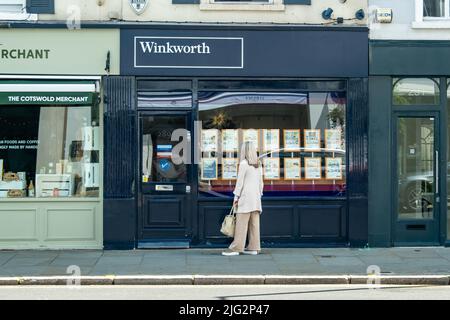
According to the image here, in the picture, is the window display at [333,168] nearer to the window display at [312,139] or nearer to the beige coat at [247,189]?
the window display at [312,139]

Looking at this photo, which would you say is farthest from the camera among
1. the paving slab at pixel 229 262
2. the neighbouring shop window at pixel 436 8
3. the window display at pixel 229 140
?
the neighbouring shop window at pixel 436 8

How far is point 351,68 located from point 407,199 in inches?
102

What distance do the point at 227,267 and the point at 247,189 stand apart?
153cm

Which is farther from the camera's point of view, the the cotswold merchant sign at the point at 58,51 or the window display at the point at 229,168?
the window display at the point at 229,168

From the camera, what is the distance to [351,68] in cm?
1302

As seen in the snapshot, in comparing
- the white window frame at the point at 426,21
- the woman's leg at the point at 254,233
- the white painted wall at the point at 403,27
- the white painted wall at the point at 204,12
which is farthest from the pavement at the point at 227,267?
the white painted wall at the point at 204,12

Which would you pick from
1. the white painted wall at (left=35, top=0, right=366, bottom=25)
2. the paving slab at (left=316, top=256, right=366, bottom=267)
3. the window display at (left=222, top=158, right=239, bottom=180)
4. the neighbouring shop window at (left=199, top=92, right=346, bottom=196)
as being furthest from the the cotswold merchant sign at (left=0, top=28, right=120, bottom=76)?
the paving slab at (left=316, top=256, right=366, bottom=267)

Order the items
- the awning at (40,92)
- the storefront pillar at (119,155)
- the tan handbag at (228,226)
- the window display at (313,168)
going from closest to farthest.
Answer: the tan handbag at (228,226), the awning at (40,92), the storefront pillar at (119,155), the window display at (313,168)

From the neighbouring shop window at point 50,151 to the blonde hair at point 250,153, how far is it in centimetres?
272

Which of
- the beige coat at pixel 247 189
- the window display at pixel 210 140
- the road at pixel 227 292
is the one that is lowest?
the road at pixel 227 292

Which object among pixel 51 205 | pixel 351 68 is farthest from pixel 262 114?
pixel 51 205

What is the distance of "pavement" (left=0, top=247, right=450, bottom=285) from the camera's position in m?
10.3

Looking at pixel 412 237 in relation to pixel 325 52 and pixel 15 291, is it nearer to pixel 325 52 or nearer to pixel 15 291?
pixel 325 52

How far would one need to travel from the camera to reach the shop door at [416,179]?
1319 centimetres
